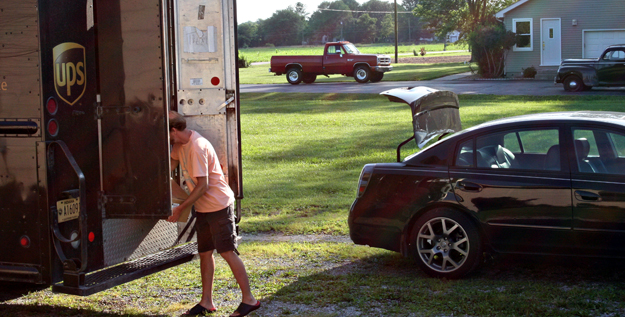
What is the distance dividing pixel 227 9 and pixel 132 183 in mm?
2075

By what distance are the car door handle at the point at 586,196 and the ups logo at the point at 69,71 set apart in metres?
4.03

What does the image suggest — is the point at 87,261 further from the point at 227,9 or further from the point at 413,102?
the point at 413,102

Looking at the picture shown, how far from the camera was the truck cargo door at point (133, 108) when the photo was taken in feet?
15.5

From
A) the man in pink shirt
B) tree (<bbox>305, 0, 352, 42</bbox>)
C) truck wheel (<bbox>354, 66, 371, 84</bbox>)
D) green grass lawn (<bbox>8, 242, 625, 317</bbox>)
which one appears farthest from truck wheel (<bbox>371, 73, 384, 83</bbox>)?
tree (<bbox>305, 0, 352, 42</bbox>)

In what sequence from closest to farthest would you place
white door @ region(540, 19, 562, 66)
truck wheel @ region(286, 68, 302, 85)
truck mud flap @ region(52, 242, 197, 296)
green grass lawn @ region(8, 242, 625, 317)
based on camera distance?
truck mud flap @ region(52, 242, 197, 296) < green grass lawn @ region(8, 242, 625, 317) < white door @ region(540, 19, 562, 66) < truck wheel @ region(286, 68, 302, 85)

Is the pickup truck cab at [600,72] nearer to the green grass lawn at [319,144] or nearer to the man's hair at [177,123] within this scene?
the green grass lawn at [319,144]

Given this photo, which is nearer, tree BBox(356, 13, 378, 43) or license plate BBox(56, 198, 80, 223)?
license plate BBox(56, 198, 80, 223)

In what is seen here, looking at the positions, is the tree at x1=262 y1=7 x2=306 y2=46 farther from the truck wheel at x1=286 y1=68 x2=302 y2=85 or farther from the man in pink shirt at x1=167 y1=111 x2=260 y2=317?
the man in pink shirt at x1=167 y1=111 x2=260 y2=317

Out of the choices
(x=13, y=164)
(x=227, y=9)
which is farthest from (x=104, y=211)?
(x=227, y=9)

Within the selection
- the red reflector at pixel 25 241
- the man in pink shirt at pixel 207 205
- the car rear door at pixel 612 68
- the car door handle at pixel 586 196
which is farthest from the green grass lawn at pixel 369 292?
the car rear door at pixel 612 68

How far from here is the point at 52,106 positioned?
4.59 meters

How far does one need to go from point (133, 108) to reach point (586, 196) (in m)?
3.69

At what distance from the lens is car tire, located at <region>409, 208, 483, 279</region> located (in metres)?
5.68

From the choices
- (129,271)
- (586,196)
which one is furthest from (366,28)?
(129,271)
